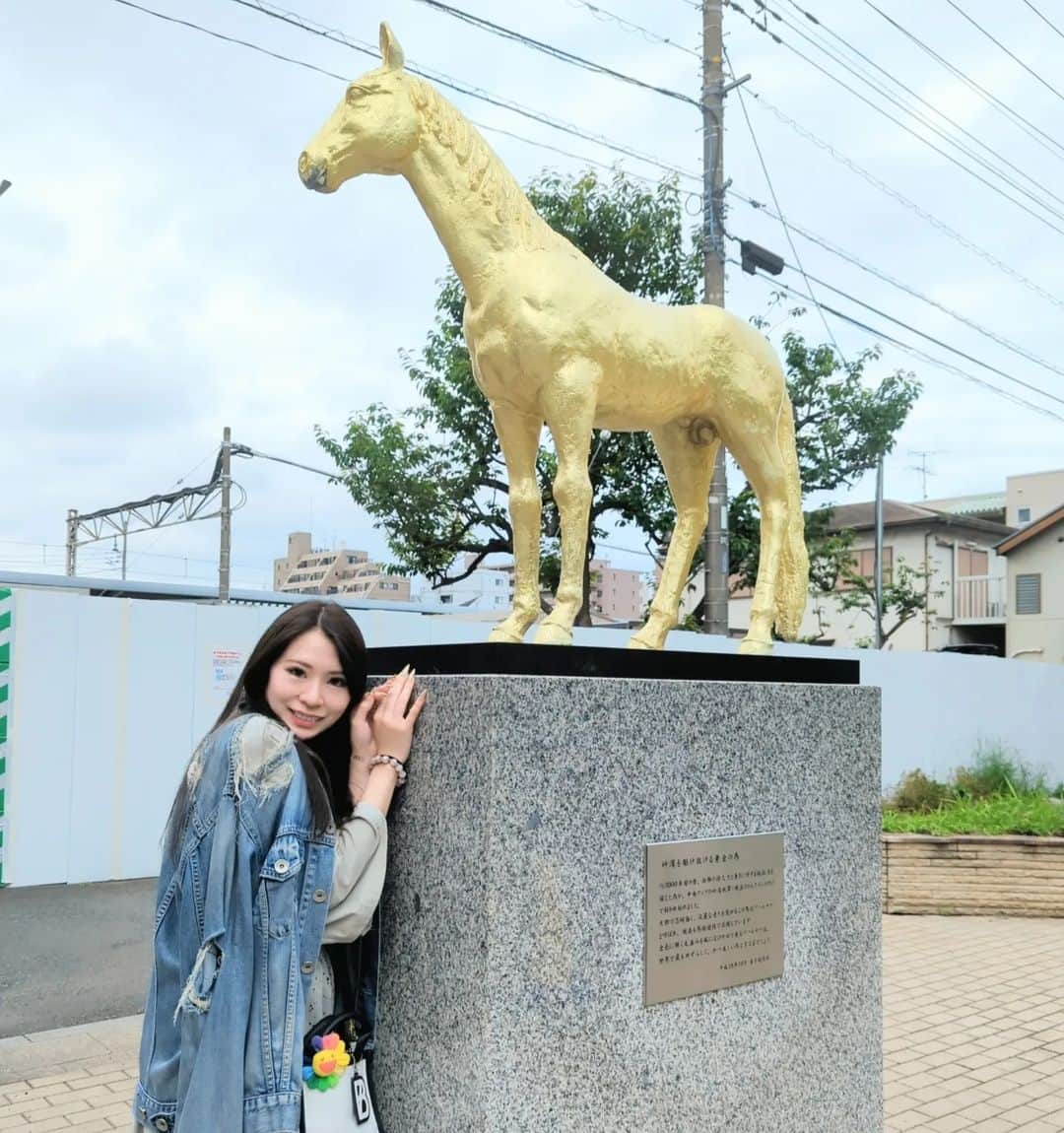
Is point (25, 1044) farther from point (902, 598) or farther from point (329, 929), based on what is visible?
point (902, 598)

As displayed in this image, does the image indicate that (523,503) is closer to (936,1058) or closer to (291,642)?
(291,642)

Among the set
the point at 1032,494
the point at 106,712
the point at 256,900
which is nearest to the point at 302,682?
the point at 256,900

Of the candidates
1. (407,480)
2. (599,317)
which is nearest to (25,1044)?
(599,317)

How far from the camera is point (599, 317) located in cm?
273

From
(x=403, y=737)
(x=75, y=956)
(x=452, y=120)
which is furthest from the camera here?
(x=75, y=956)

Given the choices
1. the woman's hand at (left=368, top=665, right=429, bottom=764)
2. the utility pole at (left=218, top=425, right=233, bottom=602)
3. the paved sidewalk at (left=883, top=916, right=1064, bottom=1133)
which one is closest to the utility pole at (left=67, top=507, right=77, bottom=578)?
the utility pole at (left=218, top=425, right=233, bottom=602)

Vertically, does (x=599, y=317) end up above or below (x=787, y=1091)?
above

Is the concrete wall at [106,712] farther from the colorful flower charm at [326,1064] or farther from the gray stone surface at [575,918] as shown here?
the colorful flower charm at [326,1064]

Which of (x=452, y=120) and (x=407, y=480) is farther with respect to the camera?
(x=407, y=480)

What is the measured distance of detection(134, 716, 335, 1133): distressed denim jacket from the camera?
1693 millimetres

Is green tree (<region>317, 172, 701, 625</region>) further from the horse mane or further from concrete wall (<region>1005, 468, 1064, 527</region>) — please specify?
concrete wall (<region>1005, 468, 1064, 527</region>)

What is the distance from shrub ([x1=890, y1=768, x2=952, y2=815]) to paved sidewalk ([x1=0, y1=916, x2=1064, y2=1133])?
2.60 meters

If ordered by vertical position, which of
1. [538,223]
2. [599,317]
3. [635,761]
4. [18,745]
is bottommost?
[18,745]

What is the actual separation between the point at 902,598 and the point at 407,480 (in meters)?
15.1
